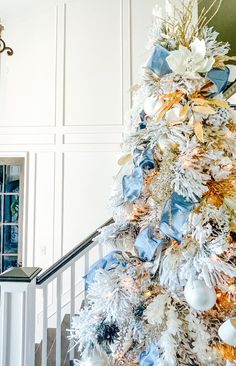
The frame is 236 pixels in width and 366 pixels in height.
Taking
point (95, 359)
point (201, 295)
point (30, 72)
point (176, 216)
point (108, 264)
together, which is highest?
point (30, 72)

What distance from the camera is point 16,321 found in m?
1.71

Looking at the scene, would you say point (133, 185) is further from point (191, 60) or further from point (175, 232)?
point (191, 60)

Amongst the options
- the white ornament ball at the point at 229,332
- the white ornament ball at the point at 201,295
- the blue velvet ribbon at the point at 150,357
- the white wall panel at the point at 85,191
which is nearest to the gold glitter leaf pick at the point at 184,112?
the white ornament ball at the point at 201,295

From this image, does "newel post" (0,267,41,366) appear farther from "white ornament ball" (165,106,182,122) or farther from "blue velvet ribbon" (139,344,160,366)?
"white ornament ball" (165,106,182,122)

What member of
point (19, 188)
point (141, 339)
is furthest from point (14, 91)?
point (141, 339)

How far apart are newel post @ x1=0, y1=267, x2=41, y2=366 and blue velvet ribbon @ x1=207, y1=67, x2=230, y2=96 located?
1414mm

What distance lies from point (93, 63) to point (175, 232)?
336 centimetres

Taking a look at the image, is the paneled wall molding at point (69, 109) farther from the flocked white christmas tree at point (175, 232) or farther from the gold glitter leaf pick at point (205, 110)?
the gold glitter leaf pick at point (205, 110)

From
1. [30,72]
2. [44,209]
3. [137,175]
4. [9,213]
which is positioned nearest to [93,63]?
[30,72]

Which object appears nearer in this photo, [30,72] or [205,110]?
[205,110]

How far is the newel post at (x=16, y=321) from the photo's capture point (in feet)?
5.54

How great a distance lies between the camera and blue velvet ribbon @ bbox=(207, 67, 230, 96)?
45.3 inches

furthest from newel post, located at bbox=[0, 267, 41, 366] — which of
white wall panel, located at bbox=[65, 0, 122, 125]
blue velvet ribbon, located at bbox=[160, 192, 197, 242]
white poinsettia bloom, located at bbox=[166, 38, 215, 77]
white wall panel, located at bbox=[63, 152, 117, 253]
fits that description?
white wall panel, located at bbox=[65, 0, 122, 125]

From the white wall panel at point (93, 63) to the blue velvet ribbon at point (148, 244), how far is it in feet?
9.26
